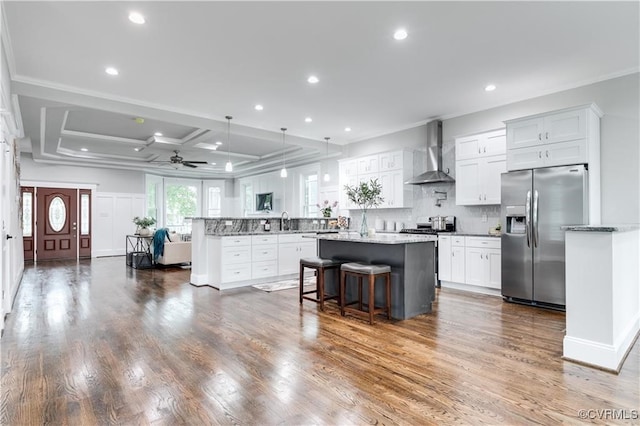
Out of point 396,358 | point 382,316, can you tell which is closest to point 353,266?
point 382,316

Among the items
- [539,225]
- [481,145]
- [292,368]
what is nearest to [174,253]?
[292,368]

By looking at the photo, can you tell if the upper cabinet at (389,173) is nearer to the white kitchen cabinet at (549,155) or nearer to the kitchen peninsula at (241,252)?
the kitchen peninsula at (241,252)

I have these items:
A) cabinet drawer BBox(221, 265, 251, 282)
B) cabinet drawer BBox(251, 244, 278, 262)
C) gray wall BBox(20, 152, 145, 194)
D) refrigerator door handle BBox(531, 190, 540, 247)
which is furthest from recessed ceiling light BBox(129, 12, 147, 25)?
gray wall BBox(20, 152, 145, 194)

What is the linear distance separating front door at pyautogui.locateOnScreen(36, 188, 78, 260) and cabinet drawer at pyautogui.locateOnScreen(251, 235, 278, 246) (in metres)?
7.10

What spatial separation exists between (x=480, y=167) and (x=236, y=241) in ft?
13.1

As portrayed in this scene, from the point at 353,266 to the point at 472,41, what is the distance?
8.56 ft

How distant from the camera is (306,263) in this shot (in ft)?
14.9

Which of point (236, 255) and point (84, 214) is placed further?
point (84, 214)

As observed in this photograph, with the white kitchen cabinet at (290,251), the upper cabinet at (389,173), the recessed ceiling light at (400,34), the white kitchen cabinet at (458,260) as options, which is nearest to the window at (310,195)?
the upper cabinet at (389,173)

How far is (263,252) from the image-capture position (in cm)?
607

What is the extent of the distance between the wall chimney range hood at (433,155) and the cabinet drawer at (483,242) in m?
1.22

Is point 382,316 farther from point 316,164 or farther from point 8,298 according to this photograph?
point 316,164

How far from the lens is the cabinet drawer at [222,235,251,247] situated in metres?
5.60

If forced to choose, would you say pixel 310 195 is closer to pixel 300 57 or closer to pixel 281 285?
pixel 281 285
